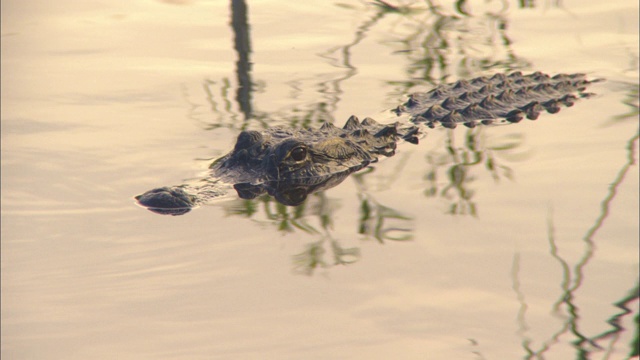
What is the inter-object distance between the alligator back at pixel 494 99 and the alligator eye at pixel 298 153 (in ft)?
4.91

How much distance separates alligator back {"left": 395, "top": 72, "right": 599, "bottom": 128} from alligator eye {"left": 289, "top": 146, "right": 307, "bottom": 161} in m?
1.50

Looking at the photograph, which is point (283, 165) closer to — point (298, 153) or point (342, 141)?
point (298, 153)

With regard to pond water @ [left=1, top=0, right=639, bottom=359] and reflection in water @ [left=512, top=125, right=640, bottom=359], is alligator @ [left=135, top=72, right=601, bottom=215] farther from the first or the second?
reflection in water @ [left=512, top=125, right=640, bottom=359]

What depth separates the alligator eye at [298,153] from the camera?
5.69 metres

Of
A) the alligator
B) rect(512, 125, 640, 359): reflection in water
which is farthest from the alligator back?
rect(512, 125, 640, 359): reflection in water

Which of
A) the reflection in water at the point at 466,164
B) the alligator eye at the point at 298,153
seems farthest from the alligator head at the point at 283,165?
the reflection in water at the point at 466,164

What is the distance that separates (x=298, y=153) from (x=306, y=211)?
2.03ft

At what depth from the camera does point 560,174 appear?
19.0 feet

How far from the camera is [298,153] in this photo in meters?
5.71

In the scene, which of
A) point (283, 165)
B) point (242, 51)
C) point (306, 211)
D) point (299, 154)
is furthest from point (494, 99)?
point (306, 211)

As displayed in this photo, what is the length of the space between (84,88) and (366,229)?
3365 millimetres

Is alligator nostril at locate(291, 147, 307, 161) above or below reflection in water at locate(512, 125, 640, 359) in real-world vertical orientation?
above

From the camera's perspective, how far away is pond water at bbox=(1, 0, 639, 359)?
12.6 ft

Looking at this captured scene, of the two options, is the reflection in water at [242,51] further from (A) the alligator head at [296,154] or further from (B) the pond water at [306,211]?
(A) the alligator head at [296,154]
